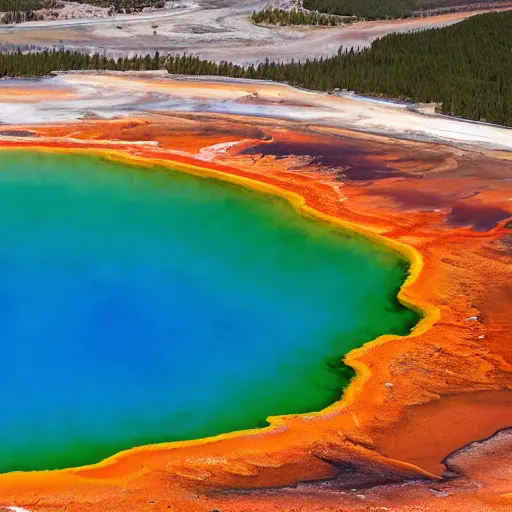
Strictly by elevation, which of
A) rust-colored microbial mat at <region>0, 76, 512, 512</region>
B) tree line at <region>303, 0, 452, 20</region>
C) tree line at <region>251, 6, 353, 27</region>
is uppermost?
tree line at <region>303, 0, 452, 20</region>

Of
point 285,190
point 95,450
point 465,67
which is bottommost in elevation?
point 95,450

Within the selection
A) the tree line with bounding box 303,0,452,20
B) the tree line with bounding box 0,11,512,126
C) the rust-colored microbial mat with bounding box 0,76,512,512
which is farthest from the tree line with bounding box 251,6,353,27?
the rust-colored microbial mat with bounding box 0,76,512,512

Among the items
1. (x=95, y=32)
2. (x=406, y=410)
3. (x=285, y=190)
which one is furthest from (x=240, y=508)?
(x=95, y=32)

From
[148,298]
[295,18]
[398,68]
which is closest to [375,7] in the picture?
[295,18]

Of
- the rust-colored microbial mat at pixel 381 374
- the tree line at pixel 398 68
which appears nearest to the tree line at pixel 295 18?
the tree line at pixel 398 68

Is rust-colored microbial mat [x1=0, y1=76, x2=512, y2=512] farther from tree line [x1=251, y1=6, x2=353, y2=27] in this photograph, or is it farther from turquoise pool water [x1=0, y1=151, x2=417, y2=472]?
tree line [x1=251, y1=6, x2=353, y2=27]

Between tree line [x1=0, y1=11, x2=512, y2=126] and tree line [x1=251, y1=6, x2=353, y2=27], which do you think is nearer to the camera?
tree line [x1=0, y1=11, x2=512, y2=126]

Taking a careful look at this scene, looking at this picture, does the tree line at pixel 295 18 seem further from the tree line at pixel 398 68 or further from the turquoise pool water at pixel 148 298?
the turquoise pool water at pixel 148 298

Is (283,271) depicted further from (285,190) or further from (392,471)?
(392,471)
